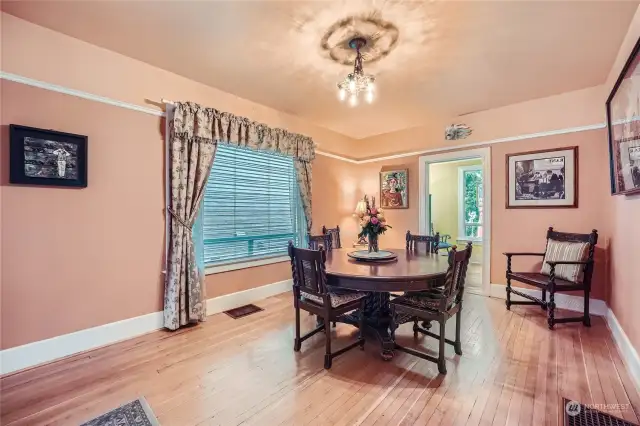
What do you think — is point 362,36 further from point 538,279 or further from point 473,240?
point 473,240

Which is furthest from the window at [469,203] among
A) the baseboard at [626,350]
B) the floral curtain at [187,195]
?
the floral curtain at [187,195]

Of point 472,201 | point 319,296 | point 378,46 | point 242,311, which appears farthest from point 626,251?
point 472,201

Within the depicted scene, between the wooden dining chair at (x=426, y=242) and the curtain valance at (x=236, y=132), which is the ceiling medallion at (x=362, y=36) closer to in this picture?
the curtain valance at (x=236, y=132)

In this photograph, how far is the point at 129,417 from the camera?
1710 millimetres

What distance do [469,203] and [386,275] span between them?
5410 millimetres

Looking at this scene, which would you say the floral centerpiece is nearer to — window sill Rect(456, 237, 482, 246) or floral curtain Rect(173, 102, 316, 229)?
floral curtain Rect(173, 102, 316, 229)

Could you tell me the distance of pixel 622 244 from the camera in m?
2.54

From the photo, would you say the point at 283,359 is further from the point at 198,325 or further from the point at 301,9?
the point at 301,9

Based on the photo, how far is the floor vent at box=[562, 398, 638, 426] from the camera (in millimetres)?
1635

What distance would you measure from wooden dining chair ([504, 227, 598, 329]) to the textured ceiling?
68.3 inches

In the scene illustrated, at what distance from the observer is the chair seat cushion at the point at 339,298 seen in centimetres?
234

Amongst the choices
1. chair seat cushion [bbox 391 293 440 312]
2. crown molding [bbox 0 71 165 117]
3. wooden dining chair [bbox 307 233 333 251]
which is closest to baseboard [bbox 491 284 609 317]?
chair seat cushion [bbox 391 293 440 312]

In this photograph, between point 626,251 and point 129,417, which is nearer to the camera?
point 129,417

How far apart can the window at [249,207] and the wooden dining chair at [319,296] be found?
142 cm
